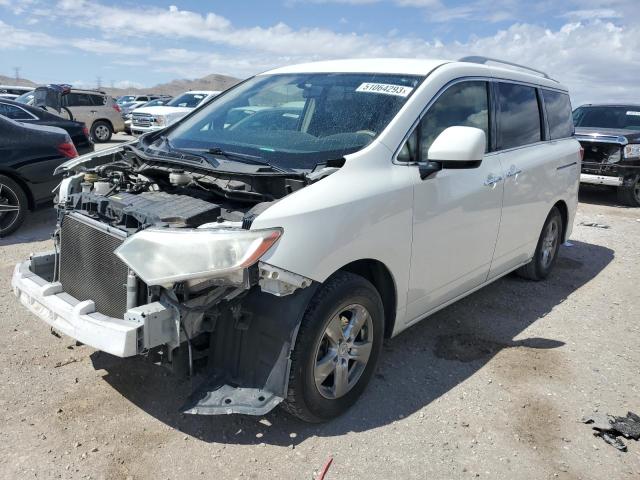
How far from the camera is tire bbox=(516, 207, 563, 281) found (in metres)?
5.41

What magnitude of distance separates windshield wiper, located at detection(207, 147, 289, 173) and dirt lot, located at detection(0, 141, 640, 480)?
1.42 m

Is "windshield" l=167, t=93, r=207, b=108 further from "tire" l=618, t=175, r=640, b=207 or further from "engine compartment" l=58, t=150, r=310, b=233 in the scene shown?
"engine compartment" l=58, t=150, r=310, b=233

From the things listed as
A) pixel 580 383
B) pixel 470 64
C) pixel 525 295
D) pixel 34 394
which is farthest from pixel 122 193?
pixel 525 295

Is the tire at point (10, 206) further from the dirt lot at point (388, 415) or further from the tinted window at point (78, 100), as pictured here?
the tinted window at point (78, 100)

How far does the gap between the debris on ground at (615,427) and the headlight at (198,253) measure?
2.24m

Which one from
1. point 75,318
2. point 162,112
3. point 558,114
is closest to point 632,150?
point 558,114

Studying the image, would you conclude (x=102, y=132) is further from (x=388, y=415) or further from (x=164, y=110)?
(x=388, y=415)

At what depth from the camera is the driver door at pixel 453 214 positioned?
340 centimetres

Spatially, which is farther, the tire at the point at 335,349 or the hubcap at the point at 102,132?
the hubcap at the point at 102,132

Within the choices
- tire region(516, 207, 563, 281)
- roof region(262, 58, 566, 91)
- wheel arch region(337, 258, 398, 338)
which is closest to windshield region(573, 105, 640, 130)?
tire region(516, 207, 563, 281)

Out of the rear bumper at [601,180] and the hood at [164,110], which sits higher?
the hood at [164,110]

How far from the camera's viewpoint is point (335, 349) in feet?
9.93

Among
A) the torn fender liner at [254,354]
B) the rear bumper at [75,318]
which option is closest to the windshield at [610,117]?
the torn fender liner at [254,354]

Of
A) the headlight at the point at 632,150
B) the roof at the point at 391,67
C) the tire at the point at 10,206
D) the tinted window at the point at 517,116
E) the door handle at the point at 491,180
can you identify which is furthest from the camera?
the headlight at the point at 632,150
